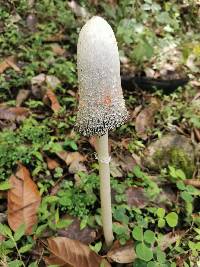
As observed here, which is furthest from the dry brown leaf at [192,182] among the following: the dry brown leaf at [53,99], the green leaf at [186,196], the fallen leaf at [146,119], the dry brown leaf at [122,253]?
the dry brown leaf at [53,99]

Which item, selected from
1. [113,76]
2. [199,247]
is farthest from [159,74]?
[113,76]

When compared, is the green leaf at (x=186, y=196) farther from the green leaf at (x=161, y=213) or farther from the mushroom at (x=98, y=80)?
the mushroom at (x=98, y=80)

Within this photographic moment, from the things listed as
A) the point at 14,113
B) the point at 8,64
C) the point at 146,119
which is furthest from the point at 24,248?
the point at 8,64

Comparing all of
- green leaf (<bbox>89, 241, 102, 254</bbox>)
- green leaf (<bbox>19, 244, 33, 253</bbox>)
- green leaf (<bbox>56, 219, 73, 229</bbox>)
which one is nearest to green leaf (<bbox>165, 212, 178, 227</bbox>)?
green leaf (<bbox>89, 241, 102, 254</bbox>)

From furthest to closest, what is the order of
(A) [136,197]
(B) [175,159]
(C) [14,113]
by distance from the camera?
(C) [14,113]
(B) [175,159]
(A) [136,197]

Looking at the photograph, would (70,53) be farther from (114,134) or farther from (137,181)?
(137,181)

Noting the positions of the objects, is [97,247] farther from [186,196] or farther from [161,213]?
[186,196]

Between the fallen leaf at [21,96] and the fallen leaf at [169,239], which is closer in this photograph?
the fallen leaf at [169,239]
